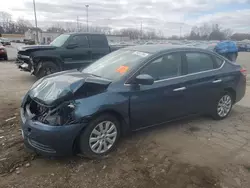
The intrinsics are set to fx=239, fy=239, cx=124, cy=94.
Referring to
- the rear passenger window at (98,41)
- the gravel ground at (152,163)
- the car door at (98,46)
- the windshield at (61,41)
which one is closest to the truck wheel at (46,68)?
the windshield at (61,41)

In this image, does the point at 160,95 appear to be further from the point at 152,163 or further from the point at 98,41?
the point at 98,41

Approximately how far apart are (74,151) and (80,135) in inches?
10.8

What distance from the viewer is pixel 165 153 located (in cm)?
363

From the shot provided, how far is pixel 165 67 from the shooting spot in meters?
4.11

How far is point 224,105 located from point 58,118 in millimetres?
3577

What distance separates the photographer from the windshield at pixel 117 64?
3844 millimetres

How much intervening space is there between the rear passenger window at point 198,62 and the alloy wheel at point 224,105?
772 mm

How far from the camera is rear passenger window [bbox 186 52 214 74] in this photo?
4426 mm

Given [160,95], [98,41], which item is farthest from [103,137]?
[98,41]

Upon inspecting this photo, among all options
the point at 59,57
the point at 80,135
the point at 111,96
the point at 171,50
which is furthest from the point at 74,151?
the point at 59,57

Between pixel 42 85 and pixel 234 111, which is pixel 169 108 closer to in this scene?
pixel 42 85

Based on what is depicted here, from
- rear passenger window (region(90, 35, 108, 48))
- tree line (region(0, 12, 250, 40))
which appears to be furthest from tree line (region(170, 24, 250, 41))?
rear passenger window (region(90, 35, 108, 48))

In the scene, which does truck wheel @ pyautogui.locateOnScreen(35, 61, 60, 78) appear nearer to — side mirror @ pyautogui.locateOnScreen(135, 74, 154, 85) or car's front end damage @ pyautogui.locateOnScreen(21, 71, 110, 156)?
car's front end damage @ pyautogui.locateOnScreen(21, 71, 110, 156)

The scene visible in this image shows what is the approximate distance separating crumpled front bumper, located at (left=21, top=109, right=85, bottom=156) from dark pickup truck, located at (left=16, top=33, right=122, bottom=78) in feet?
18.9
